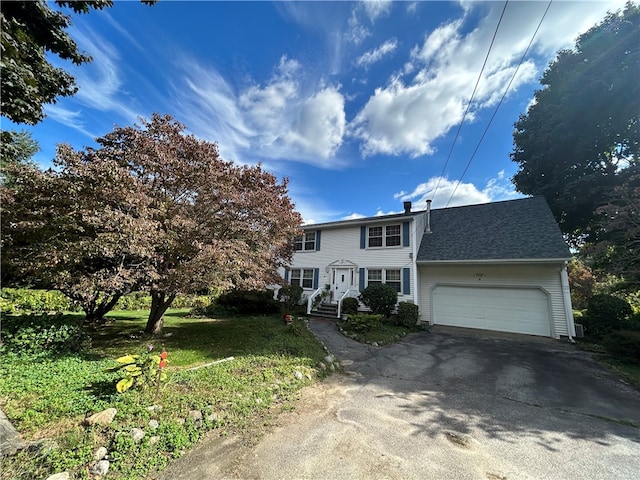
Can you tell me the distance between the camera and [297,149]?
1420 cm

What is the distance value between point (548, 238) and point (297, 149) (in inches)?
500

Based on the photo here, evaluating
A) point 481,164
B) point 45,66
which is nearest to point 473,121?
point 481,164

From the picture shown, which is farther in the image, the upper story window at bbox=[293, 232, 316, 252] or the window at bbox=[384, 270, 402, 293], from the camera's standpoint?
the upper story window at bbox=[293, 232, 316, 252]

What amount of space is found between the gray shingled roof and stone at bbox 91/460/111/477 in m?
12.7

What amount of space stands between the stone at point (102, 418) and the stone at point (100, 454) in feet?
1.38

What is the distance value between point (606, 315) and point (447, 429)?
11.1 metres

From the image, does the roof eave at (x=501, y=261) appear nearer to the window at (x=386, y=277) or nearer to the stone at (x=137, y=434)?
the window at (x=386, y=277)

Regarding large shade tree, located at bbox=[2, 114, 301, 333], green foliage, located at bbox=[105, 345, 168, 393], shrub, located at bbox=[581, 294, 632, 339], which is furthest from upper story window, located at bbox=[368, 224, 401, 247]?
green foliage, located at bbox=[105, 345, 168, 393]

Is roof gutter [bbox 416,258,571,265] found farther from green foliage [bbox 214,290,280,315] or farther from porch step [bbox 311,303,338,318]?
green foliage [bbox 214,290,280,315]

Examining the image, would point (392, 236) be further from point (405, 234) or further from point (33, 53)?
point (33, 53)

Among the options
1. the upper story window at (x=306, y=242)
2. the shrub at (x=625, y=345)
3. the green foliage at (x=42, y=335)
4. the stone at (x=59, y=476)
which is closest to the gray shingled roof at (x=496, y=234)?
the shrub at (x=625, y=345)

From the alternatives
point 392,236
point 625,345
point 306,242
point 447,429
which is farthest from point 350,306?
point 447,429

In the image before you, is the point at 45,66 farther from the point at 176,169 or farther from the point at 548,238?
the point at 548,238

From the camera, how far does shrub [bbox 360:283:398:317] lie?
39.4ft
